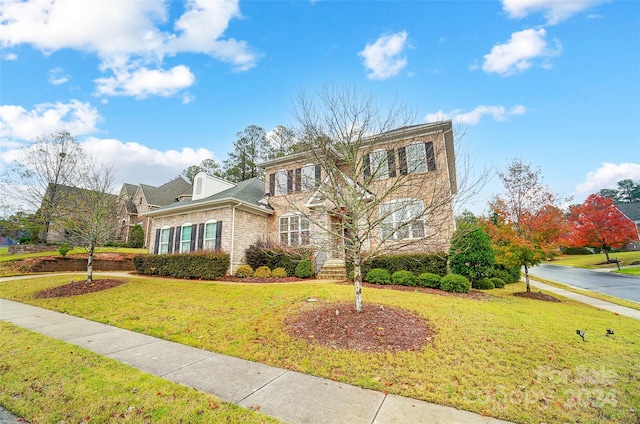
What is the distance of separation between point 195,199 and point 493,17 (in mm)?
17728

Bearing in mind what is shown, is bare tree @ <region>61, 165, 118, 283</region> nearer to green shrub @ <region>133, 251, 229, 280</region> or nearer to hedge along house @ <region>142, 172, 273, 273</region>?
green shrub @ <region>133, 251, 229, 280</region>

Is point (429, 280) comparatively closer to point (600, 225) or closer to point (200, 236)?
point (200, 236)

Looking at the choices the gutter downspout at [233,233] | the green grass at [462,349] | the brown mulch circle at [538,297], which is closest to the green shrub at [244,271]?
the gutter downspout at [233,233]

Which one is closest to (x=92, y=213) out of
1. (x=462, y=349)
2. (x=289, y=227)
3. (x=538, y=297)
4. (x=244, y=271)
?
(x=244, y=271)

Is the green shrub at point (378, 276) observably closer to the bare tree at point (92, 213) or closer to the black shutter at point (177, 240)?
the bare tree at point (92, 213)

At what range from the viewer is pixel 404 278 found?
36.0 feet

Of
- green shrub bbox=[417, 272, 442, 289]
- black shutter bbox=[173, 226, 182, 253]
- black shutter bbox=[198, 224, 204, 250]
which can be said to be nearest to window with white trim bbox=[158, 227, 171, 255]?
black shutter bbox=[173, 226, 182, 253]

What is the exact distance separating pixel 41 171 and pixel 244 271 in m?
24.4

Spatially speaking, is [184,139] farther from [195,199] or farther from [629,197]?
[629,197]

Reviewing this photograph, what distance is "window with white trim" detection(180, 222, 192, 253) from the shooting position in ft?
53.4

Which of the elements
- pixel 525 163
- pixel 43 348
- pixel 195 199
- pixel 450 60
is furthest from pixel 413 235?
pixel 195 199

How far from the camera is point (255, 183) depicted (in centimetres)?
2050

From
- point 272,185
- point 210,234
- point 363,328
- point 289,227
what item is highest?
point 272,185

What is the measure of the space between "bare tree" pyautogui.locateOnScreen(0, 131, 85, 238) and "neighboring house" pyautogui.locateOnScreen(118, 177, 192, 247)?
5.88 metres
